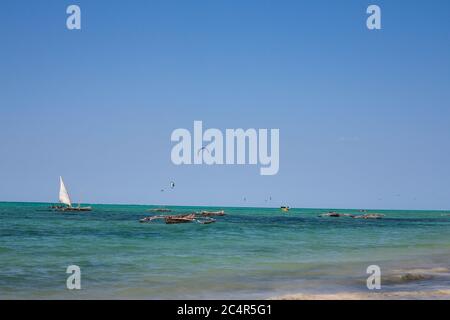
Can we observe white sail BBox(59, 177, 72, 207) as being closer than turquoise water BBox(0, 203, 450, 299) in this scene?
No

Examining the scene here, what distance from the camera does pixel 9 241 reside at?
39.7 metres

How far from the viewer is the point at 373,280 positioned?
19.9m

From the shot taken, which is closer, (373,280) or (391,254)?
(373,280)

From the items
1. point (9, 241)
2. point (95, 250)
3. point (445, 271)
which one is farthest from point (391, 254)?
point (9, 241)

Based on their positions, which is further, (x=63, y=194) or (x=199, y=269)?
(x=63, y=194)

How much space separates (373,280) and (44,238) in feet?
105

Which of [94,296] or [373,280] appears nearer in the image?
[94,296]

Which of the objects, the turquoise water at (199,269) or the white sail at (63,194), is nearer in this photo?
the turquoise water at (199,269)
